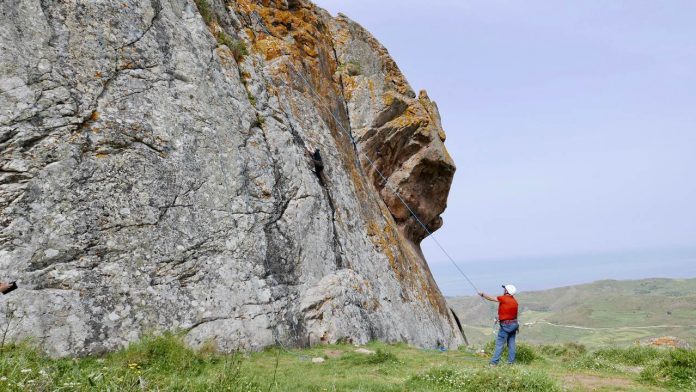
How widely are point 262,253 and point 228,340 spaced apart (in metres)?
3.26

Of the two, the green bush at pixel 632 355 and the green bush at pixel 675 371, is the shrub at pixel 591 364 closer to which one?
the green bush at pixel 632 355

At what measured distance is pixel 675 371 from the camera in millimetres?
12555

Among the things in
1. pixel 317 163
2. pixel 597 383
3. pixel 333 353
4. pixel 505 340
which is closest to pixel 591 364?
pixel 505 340

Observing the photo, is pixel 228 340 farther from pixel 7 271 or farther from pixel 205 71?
pixel 205 71

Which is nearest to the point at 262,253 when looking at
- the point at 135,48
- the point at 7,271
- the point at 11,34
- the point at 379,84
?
the point at 7,271

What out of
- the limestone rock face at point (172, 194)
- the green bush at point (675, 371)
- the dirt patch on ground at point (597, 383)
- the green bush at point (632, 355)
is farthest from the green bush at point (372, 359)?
the green bush at point (632, 355)

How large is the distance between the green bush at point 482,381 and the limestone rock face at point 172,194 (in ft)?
19.3

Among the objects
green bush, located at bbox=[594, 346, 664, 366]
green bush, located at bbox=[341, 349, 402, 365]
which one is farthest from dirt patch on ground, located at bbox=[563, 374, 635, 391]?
green bush, located at bbox=[341, 349, 402, 365]

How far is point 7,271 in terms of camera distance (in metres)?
12.3

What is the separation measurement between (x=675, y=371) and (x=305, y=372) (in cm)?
956

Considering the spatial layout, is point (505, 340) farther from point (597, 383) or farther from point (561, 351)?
point (561, 351)

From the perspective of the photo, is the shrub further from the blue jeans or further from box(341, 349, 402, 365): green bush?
box(341, 349, 402, 365): green bush

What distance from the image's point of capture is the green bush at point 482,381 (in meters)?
10.6

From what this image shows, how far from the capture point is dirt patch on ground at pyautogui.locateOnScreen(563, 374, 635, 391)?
467 inches
